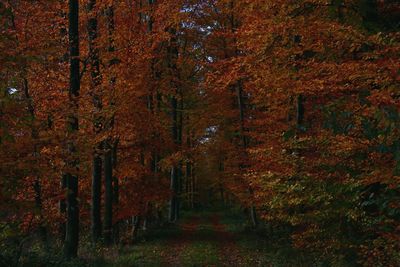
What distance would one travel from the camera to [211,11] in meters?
23.6

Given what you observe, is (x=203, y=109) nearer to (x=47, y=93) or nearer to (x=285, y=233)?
(x=285, y=233)

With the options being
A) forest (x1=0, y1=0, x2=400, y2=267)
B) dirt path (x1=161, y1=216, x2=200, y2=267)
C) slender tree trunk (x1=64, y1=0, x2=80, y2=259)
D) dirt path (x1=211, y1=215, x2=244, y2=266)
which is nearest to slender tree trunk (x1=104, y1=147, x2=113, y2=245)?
forest (x1=0, y1=0, x2=400, y2=267)

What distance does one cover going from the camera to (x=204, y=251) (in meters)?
17.1

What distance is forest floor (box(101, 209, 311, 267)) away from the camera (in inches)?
559

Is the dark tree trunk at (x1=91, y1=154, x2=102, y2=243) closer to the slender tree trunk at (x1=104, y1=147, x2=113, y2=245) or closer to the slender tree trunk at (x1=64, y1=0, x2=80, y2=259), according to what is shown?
the slender tree trunk at (x1=104, y1=147, x2=113, y2=245)

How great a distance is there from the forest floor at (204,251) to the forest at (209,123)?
9cm

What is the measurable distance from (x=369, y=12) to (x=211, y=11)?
14.0 metres

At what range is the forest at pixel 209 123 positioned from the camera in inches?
331

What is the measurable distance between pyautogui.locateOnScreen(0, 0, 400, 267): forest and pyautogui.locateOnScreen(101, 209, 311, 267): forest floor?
9 centimetres

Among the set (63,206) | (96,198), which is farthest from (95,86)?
(63,206)

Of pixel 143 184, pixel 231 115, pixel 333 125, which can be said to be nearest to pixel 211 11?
pixel 231 115

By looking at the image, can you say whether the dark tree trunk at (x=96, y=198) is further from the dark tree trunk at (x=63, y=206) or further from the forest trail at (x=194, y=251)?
the forest trail at (x=194, y=251)

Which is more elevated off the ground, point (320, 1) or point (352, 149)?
point (320, 1)

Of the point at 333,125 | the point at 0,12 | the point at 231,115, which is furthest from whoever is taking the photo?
the point at 231,115
